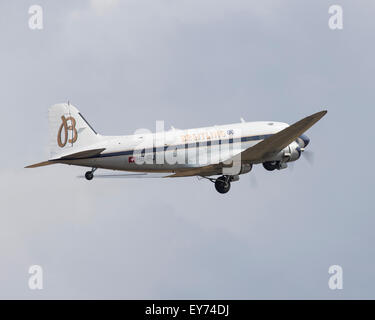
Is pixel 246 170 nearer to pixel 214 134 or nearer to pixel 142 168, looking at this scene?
pixel 214 134

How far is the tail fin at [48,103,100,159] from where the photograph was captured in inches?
2132

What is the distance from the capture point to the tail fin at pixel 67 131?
54.2m

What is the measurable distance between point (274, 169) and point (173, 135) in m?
7.61

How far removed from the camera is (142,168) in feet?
181

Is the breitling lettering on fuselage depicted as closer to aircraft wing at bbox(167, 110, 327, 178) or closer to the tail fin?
aircraft wing at bbox(167, 110, 327, 178)

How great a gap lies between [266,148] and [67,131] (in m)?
12.1

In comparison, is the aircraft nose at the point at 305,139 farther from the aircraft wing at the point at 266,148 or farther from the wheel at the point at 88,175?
the wheel at the point at 88,175

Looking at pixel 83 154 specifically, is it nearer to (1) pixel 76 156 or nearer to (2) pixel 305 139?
(1) pixel 76 156

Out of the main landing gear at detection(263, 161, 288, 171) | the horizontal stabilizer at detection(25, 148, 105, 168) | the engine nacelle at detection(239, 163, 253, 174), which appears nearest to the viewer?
the horizontal stabilizer at detection(25, 148, 105, 168)

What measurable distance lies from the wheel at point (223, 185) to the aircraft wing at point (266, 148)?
2.30 feet

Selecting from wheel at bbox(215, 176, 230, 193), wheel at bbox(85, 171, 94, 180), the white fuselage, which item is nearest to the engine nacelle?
the white fuselage

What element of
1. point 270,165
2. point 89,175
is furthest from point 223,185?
point 89,175

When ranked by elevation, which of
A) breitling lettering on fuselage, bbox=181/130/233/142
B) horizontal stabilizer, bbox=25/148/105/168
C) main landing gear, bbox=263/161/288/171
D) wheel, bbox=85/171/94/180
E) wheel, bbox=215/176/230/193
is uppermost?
breitling lettering on fuselage, bbox=181/130/233/142

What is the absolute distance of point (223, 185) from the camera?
57.9 m
